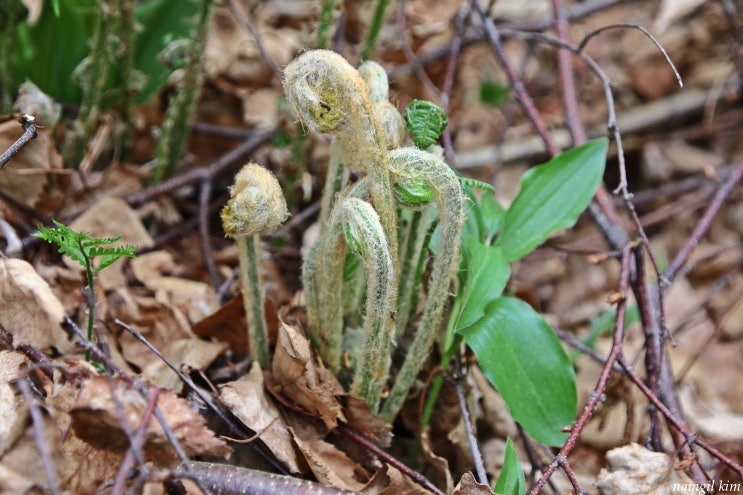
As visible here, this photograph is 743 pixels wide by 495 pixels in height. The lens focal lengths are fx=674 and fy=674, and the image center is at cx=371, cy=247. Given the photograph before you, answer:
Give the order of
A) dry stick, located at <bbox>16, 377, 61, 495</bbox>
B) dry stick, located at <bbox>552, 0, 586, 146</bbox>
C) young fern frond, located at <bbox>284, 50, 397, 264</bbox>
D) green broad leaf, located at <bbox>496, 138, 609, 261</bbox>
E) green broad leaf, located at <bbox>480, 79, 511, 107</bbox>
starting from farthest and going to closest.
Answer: green broad leaf, located at <bbox>480, 79, 511, 107</bbox>, dry stick, located at <bbox>552, 0, 586, 146</bbox>, green broad leaf, located at <bbox>496, 138, 609, 261</bbox>, young fern frond, located at <bbox>284, 50, 397, 264</bbox>, dry stick, located at <bbox>16, 377, 61, 495</bbox>

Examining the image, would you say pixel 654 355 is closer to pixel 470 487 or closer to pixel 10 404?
pixel 470 487

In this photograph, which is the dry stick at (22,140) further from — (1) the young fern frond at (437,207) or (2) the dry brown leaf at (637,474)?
(2) the dry brown leaf at (637,474)

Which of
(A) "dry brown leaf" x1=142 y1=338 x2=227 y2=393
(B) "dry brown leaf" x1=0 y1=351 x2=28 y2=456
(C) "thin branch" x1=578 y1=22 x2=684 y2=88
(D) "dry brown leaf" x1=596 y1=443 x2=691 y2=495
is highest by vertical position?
(C) "thin branch" x1=578 y1=22 x2=684 y2=88

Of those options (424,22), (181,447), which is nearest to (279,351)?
(181,447)

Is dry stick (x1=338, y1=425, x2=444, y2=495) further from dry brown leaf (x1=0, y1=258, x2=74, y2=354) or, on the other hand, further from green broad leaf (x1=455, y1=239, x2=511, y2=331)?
dry brown leaf (x1=0, y1=258, x2=74, y2=354)

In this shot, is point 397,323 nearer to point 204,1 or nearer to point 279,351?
point 279,351

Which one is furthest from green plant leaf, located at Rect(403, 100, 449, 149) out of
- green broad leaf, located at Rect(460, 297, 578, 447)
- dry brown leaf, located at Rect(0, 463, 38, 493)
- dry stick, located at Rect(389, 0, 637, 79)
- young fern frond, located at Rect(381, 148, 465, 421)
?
dry stick, located at Rect(389, 0, 637, 79)

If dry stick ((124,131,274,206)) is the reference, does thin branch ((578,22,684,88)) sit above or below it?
above

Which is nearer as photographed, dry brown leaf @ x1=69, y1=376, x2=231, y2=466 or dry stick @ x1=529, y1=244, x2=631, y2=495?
dry brown leaf @ x1=69, y1=376, x2=231, y2=466
